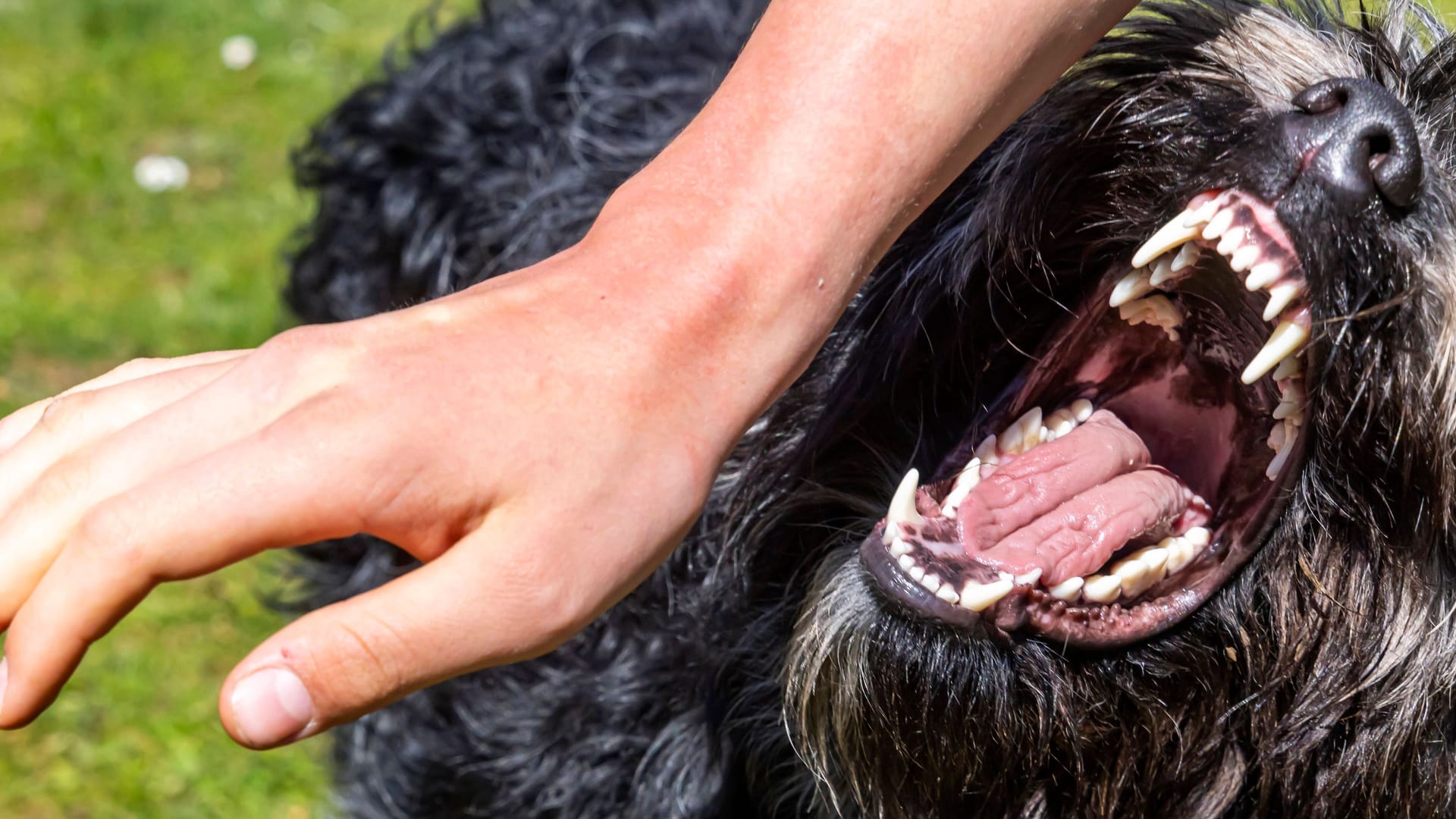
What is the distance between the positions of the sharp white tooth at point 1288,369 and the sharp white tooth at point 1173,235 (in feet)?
0.61

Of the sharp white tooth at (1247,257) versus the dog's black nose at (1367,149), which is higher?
the dog's black nose at (1367,149)

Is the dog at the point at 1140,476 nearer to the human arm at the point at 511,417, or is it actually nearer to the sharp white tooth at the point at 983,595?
the sharp white tooth at the point at 983,595

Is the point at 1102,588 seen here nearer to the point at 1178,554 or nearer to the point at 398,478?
the point at 1178,554

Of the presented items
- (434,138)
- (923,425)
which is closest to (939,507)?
(923,425)

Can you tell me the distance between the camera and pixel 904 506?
68.0 inches

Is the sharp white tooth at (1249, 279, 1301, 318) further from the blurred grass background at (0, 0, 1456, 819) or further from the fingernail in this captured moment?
the blurred grass background at (0, 0, 1456, 819)

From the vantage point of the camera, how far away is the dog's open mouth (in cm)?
164

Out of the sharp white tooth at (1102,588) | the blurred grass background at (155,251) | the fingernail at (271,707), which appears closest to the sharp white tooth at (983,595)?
the sharp white tooth at (1102,588)

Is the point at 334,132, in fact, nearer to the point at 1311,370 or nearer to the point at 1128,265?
the point at 1128,265

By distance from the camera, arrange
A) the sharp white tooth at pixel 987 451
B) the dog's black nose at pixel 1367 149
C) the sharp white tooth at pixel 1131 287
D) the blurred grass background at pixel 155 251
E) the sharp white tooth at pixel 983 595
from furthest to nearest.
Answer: the blurred grass background at pixel 155 251
the sharp white tooth at pixel 987 451
the sharp white tooth at pixel 1131 287
the sharp white tooth at pixel 983 595
the dog's black nose at pixel 1367 149

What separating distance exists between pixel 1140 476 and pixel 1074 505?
0.11 m

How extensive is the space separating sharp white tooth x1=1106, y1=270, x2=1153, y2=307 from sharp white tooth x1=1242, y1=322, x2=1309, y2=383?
19 cm

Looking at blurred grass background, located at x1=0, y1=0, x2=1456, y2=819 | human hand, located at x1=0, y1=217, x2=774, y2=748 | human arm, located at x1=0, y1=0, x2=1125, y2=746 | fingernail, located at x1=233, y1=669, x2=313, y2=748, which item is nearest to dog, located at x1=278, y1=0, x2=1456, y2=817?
human arm, located at x1=0, y1=0, x2=1125, y2=746

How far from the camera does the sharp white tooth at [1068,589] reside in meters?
1.68
